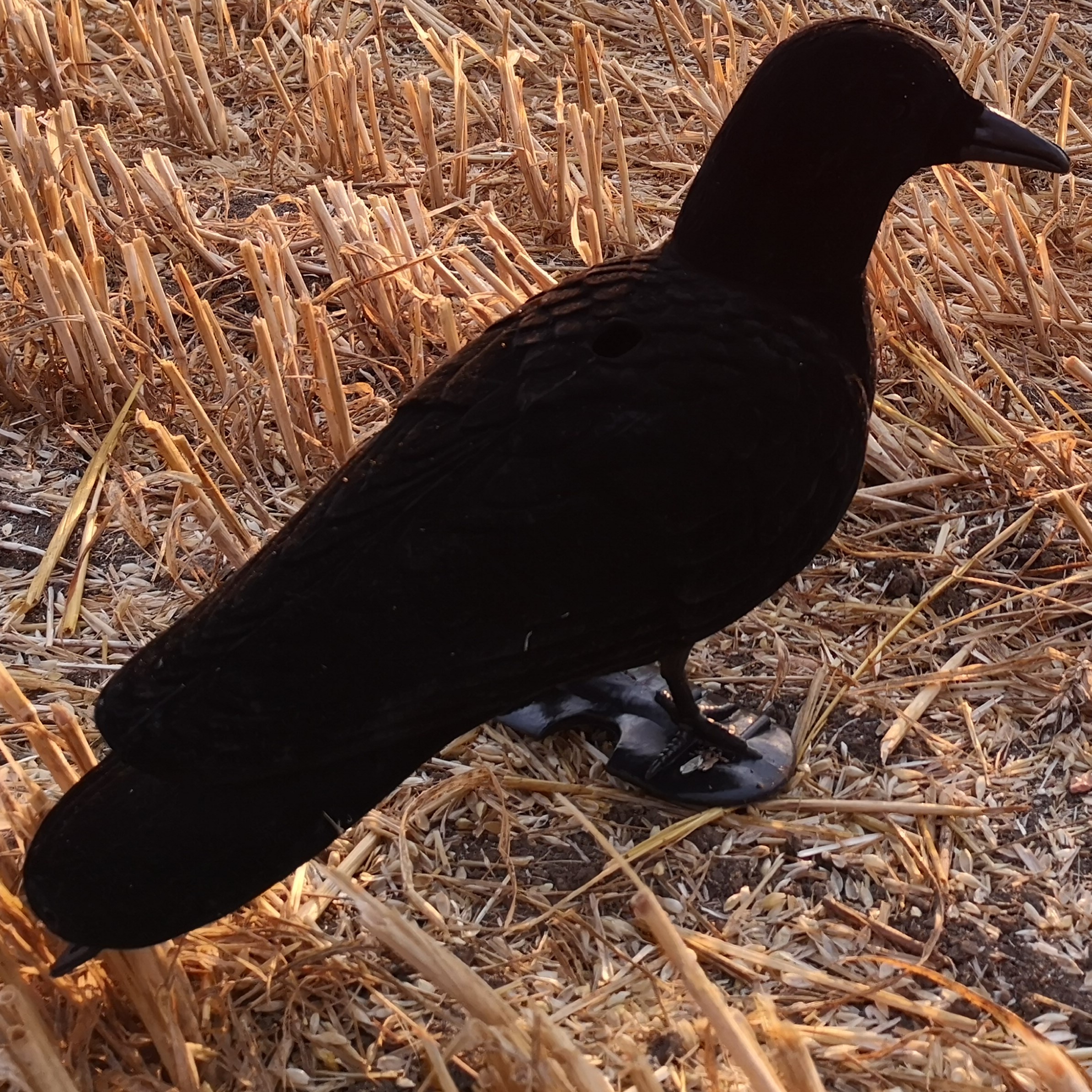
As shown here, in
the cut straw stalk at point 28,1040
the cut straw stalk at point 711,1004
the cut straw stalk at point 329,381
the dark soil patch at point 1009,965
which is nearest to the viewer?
the cut straw stalk at point 711,1004

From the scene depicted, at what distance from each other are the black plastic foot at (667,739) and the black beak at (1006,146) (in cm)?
101

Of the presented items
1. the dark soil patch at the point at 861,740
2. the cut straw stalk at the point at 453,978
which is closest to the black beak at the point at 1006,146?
the dark soil patch at the point at 861,740

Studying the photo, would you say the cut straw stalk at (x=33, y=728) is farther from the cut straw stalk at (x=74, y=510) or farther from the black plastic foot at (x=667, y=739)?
the cut straw stalk at (x=74, y=510)

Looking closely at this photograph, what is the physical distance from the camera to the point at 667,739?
2242 millimetres

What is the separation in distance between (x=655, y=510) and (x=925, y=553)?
1104 mm

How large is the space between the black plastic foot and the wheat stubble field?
5 cm

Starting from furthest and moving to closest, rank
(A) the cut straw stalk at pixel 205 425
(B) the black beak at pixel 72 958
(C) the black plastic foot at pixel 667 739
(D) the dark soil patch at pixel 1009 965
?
(A) the cut straw stalk at pixel 205 425
(C) the black plastic foot at pixel 667 739
(D) the dark soil patch at pixel 1009 965
(B) the black beak at pixel 72 958

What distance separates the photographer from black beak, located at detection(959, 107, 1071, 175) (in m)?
1.95

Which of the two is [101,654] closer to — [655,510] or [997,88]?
[655,510]

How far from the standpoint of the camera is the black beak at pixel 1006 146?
1950 millimetres

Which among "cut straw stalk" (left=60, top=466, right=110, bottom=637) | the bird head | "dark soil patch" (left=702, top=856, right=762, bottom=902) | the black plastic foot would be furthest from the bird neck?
"cut straw stalk" (left=60, top=466, right=110, bottom=637)

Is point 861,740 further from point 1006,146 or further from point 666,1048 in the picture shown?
point 1006,146

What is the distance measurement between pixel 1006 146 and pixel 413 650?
1207mm

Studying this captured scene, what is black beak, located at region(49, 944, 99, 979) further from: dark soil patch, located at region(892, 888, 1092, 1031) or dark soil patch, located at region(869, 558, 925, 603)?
dark soil patch, located at region(869, 558, 925, 603)
